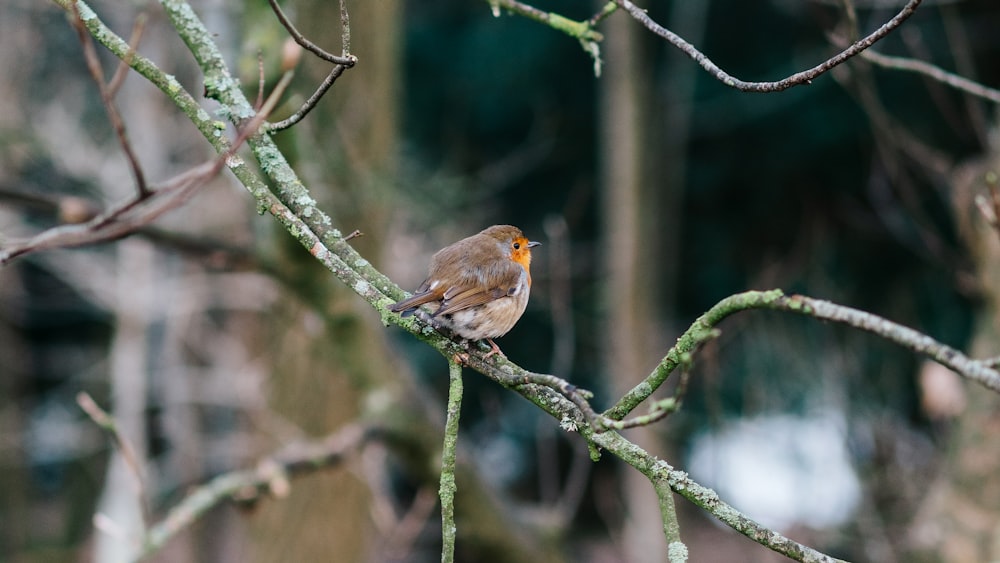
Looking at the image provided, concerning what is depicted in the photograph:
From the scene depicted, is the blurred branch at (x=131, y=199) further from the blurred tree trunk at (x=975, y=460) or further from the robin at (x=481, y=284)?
the blurred tree trunk at (x=975, y=460)

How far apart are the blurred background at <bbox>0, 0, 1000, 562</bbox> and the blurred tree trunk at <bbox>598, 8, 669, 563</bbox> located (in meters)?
0.03

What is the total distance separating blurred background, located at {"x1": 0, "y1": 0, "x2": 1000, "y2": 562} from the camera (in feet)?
14.9

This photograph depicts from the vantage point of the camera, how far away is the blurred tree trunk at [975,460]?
14.0ft

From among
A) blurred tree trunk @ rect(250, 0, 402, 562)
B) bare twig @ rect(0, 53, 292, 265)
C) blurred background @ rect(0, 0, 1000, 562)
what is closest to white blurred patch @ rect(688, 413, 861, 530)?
blurred background @ rect(0, 0, 1000, 562)

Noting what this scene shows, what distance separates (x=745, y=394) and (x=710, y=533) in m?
6.61

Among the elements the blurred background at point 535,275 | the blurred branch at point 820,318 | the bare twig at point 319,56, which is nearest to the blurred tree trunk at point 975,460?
the blurred background at point 535,275

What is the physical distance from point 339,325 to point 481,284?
193 cm

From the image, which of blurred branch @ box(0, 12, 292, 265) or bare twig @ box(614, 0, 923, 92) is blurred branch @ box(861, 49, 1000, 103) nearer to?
bare twig @ box(614, 0, 923, 92)

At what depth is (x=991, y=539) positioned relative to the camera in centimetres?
421

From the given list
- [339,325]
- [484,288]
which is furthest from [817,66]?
[339,325]

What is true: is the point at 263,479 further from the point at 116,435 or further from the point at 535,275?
the point at 535,275

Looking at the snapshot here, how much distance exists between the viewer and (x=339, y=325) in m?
4.43

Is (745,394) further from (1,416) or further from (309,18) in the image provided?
(1,416)

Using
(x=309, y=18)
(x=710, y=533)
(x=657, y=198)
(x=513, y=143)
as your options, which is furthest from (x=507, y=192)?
(x=309, y=18)
